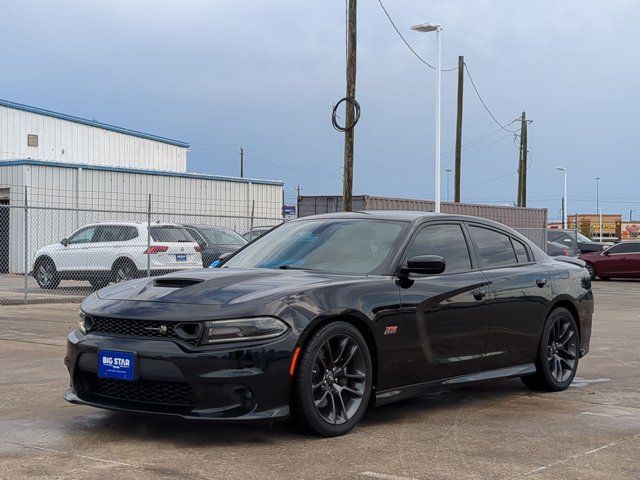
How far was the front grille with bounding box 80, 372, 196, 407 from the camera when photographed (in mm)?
5402

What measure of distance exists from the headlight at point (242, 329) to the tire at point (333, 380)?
266mm

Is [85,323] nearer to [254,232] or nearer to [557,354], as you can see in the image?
[557,354]

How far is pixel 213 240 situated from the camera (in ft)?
65.4

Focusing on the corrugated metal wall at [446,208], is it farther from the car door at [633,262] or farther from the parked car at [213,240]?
the parked car at [213,240]

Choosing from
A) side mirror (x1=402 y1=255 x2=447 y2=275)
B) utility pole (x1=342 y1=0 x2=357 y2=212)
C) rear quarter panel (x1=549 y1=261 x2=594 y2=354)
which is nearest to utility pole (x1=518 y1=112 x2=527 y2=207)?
utility pole (x1=342 y1=0 x2=357 y2=212)

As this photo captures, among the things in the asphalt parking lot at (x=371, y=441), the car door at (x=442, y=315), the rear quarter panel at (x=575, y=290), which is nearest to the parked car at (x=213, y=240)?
the asphalt parking lot at (x=371, y=441)

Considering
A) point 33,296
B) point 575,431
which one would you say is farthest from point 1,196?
point 575,431

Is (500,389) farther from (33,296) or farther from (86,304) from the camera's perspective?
(33,296)

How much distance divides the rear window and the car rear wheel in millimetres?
769

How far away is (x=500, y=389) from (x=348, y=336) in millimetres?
2587

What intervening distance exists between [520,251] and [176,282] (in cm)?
319

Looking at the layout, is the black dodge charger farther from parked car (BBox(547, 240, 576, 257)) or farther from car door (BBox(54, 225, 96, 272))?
parked car (BBox(547, 240, 576, 257))

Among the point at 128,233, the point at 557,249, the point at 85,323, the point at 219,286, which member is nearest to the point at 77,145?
the point at 557,249

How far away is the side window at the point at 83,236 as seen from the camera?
19.8m
